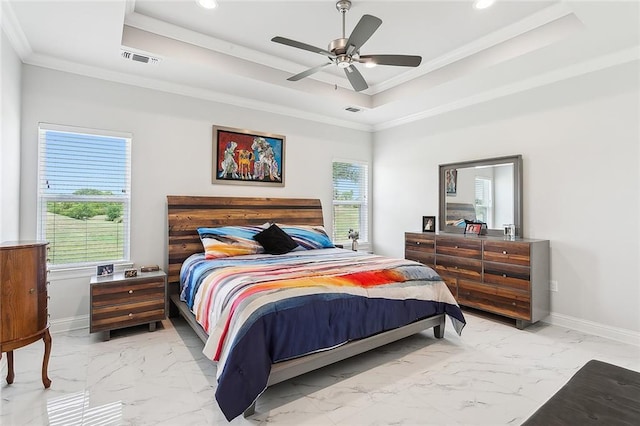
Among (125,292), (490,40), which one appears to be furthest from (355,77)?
(125,292)

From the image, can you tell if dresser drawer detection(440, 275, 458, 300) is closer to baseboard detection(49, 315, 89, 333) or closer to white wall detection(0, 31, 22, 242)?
baseboard detection(49, 315, 89, 333)

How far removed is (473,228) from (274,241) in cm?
268

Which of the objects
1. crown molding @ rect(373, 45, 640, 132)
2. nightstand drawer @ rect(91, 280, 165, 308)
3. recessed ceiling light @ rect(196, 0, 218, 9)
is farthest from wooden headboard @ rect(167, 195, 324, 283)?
crown molding @ rect(373, 45, 640, 132)

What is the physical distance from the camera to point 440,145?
492 cm

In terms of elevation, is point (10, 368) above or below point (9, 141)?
below

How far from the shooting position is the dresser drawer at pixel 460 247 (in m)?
3.91

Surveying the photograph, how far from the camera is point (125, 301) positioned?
→ 3.24 metres

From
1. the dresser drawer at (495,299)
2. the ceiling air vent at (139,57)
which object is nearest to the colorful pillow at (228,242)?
the ceiling air vent at (139,57)

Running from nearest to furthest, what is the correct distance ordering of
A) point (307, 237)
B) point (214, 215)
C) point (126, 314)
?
point (126, 314)
point (214, 215)
point (307, 237)

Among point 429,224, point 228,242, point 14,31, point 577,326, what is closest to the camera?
point 14,31

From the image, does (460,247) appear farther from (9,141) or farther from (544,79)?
(9,141)

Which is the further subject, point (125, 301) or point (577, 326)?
point (577, 326)

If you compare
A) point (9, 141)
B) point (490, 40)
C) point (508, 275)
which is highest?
point (490, 40)

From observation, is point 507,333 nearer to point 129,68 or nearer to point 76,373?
point 76,373
